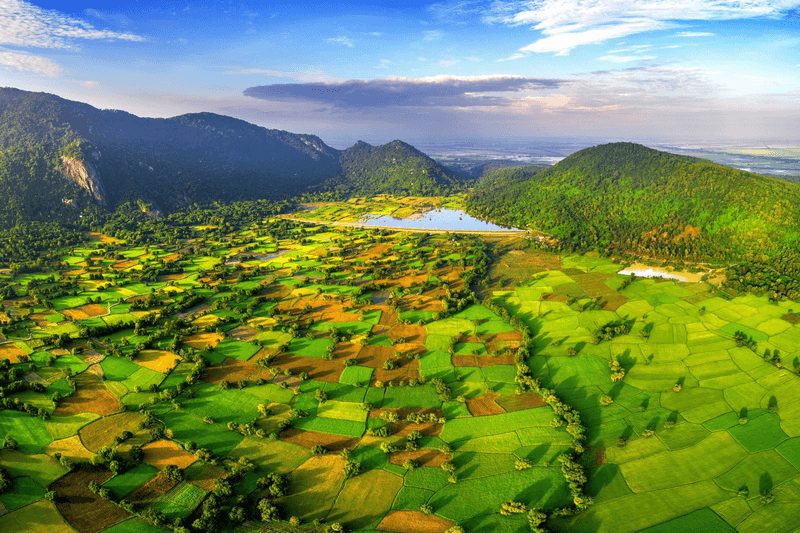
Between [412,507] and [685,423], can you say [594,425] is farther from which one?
[412,507]

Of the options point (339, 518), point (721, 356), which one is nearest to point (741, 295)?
point (721, 356)

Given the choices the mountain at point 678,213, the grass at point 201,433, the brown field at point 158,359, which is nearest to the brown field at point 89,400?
the brown field at point 158,359

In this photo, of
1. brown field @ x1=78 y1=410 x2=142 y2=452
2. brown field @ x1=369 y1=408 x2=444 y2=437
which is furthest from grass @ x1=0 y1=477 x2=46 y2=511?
brown field @ x1=369 y1=408 x2=444 y2=437

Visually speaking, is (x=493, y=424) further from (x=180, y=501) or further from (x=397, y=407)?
(x=180, y=501)

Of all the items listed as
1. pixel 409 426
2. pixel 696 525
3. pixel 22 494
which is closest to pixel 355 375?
pixel 409 426

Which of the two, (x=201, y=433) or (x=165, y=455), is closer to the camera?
(x=165, y=455)

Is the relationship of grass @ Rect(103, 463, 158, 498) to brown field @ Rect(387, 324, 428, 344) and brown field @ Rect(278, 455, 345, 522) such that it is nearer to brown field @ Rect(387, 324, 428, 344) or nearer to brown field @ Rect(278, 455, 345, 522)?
brown field @ Rect(278, 455, 345, 522)

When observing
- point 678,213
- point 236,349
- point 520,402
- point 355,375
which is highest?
point 678,213
